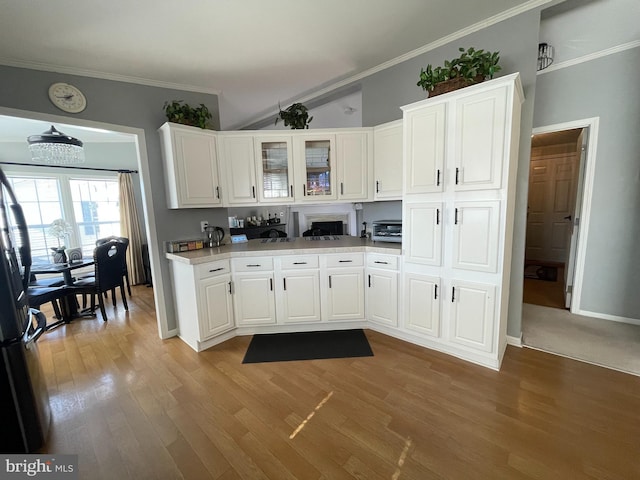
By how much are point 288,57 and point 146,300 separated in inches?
163

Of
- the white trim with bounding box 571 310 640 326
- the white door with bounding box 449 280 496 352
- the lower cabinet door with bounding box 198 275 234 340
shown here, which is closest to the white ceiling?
the lower cabinet door with bounding box 198 275 234 340

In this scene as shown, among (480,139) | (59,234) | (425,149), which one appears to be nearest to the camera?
(480,139)

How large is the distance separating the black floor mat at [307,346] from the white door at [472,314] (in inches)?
32.6

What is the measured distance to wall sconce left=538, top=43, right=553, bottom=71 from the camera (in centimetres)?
266

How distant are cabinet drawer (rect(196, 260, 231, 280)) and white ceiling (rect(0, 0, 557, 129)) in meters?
1.97

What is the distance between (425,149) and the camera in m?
2.22

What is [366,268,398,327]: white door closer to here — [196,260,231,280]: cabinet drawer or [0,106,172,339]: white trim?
[196,260,231,280]: cabinet drawer

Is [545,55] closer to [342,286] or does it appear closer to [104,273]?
[342,286]

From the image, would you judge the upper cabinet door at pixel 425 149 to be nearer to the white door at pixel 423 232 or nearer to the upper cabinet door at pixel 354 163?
the white door at pixel 423 232

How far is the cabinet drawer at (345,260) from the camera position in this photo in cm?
268

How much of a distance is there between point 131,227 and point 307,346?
4559mm

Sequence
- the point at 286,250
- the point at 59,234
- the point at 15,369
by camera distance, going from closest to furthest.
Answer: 1. the point at 15,369
2. the point at 286,250
3. the point at 59,234

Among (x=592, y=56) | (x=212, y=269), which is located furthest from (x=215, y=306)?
(x=592, y=56)

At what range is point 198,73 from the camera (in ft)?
8.83
